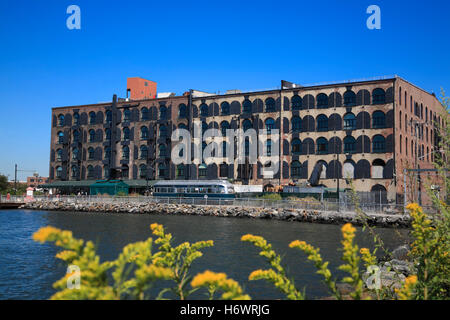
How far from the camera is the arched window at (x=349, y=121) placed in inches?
2451

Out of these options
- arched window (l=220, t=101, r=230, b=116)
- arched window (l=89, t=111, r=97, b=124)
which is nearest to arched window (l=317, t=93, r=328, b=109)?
arched window (l=220, t=101, r=230, b=116)

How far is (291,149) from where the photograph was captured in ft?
220

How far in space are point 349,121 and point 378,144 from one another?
5818 mm

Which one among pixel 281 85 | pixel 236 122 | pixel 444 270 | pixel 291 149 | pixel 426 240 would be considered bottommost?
pixel 444 270

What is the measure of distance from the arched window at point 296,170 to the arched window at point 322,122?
6755 millimetres

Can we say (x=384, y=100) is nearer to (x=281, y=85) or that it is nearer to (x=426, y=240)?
(x=281, y=85)

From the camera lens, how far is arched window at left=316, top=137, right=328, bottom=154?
64.0m

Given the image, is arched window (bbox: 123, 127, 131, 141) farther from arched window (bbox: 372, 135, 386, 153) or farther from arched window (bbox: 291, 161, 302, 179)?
arched window (bbox: 372, 135, 386, 153)

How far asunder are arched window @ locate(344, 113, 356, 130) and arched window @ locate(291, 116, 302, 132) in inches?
295

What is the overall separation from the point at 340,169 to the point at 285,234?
32.4 m

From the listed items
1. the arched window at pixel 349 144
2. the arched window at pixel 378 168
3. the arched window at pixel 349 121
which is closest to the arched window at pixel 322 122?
the arched window at pixel 349 121

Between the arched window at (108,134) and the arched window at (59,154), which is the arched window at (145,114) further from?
the arched window at (59,154)

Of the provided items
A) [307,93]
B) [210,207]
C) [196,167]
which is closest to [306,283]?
[210,207]

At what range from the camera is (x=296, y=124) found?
220 ft
